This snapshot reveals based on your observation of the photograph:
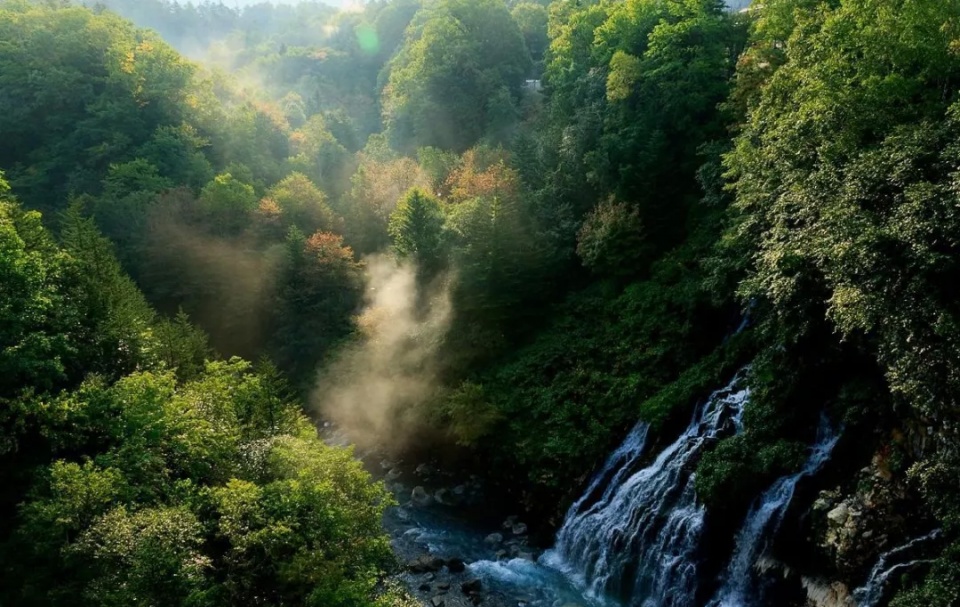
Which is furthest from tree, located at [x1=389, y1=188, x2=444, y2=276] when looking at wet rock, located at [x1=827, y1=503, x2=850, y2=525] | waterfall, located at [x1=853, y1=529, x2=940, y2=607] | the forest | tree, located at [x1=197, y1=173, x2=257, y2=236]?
waterfall, located at [x1=853, y1=529, x2=940, y2=607]

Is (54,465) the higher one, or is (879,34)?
(879,34)

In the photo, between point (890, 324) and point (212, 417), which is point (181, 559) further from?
point (890, 324)

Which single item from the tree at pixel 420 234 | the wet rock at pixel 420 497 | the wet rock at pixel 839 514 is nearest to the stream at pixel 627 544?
the wet rock at pixel 420 497

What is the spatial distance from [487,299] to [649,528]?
15.2 metres

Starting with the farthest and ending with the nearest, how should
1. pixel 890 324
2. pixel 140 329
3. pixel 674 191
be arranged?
pixel 674 191, pixel 140 329, pixel 890 324

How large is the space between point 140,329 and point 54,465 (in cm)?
748

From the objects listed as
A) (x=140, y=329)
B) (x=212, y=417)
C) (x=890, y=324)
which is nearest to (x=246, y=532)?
(x=212, y=417)

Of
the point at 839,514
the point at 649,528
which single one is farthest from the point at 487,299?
the point at 839,514

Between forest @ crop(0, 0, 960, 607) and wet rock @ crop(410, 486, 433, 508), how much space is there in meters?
2.30

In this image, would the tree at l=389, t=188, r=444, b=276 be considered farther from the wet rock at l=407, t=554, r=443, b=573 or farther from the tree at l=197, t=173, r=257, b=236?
the wet rock at l=407, t=554, r=443, b=573

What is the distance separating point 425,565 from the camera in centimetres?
2403

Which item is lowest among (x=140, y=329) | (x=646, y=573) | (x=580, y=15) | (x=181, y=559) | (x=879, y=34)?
(x=646, y=573)

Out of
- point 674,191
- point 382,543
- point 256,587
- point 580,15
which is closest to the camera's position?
point 256,587

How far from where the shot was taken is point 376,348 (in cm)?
3594
